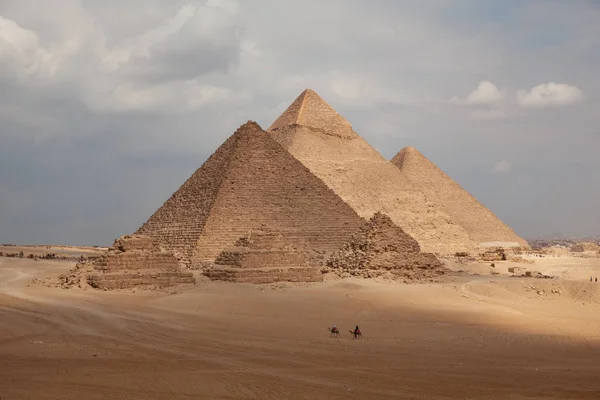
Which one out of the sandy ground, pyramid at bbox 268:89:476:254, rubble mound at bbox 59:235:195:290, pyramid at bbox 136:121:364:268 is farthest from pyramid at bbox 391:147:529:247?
rubble mound at bbox 59:235:195:290

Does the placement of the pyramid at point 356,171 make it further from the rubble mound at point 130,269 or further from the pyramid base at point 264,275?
the rubble mound at point 130,269

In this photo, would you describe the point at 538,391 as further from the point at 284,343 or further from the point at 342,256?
the point at 342,256

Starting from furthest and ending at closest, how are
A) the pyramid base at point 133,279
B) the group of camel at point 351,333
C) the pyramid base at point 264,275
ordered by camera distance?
1. the pyramid base at point 264,275
2. the pyramid base at point 133,279
3. the group of camel at point 351,333

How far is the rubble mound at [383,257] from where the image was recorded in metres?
24.2

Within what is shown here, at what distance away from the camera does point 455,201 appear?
62.8m

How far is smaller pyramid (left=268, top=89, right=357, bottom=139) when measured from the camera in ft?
166

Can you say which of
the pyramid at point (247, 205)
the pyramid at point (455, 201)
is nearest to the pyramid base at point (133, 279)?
the pyramid at point (247, 205)

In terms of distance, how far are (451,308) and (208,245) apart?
46.1ft

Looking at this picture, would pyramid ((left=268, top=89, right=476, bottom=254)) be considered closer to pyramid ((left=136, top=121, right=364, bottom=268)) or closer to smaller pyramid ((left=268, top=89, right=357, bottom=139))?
smaller pyramid ((left=268, top=89, right=357, bottom=139))

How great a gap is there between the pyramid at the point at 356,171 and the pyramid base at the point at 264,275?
24.7m

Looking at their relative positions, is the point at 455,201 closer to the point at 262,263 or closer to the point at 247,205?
the point at 247,205

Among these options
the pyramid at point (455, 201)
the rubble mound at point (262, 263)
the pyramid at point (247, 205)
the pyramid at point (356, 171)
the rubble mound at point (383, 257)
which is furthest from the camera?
the pyramid at point (455, 201)

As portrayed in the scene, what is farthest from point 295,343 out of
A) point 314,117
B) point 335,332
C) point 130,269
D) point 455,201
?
point 455,201

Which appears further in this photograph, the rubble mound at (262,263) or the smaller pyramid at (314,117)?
the smaller pyramid at (314,117)
